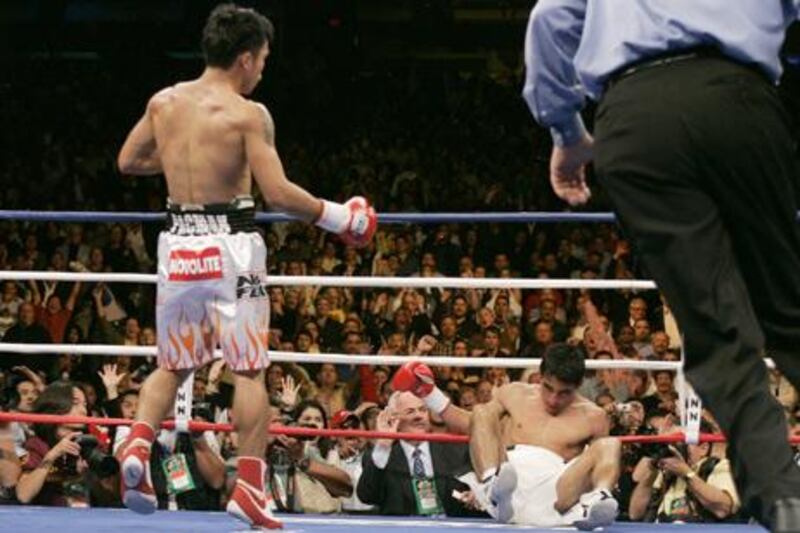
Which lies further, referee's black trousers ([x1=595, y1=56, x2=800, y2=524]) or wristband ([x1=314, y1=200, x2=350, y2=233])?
wristband ([x1=314, y1=200, x2=350, y2=233])

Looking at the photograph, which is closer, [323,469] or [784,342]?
[784,342]

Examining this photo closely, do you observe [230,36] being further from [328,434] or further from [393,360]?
[328,434]

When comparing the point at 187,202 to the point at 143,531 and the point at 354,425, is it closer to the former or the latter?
the point at 143,531

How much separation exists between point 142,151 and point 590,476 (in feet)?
5.40

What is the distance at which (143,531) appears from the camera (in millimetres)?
4047

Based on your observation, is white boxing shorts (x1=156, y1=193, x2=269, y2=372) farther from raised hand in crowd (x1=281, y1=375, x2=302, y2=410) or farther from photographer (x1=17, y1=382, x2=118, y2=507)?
raised hand in crowd (x1=281, y1=375, x2=302, y2=410)

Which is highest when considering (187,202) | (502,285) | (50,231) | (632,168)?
(632,168)

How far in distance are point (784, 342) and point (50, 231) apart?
823cm

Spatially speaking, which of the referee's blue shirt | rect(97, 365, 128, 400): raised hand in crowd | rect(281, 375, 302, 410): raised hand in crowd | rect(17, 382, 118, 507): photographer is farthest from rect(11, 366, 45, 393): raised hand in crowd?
the referee's blue shirt

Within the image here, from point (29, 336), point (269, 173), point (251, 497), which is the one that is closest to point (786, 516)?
point (251, 497)

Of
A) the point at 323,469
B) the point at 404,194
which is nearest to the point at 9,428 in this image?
the point at 323,469

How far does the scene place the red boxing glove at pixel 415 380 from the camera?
4.95 m

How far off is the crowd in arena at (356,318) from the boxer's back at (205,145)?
0.80m

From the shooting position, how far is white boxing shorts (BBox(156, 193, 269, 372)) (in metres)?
3.93
